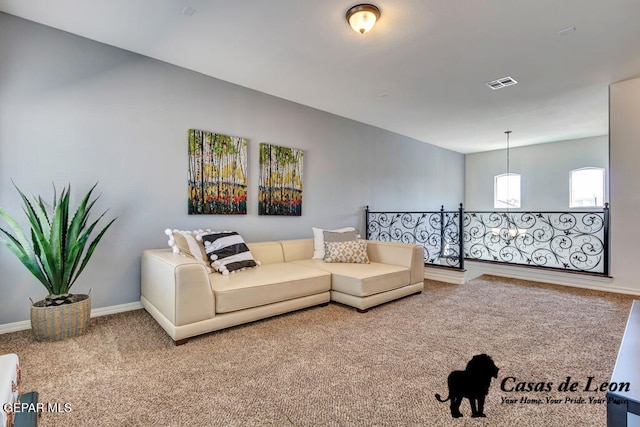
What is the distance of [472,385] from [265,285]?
5.87 ft

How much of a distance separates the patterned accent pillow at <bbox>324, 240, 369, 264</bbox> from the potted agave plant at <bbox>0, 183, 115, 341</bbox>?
2.48 metres

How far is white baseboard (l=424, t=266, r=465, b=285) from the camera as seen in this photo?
4383 millimetres

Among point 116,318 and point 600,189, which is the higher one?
point 600,189

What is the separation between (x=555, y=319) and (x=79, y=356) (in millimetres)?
4085

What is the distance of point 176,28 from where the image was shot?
2771 millimetres

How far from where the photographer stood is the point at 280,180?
4.38 metres

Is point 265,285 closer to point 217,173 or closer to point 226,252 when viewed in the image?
point 226,252

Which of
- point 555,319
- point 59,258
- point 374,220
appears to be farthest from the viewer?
point 374,220

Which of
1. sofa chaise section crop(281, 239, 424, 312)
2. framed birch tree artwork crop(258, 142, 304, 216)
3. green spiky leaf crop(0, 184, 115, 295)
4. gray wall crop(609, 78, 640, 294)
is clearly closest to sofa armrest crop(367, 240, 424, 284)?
sofa chaise section crop(281, 239, 424, 312)

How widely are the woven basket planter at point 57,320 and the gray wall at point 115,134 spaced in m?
0.47

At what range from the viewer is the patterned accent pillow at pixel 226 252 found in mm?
3111

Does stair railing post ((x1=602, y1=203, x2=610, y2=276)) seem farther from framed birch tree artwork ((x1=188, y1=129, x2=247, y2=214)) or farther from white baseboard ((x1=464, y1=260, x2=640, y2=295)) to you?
framed birch tree artwork ((x1=188, y1=129, x2=247, y2=214))

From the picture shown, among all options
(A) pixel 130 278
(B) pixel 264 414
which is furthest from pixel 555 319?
(A) pixel 130 278

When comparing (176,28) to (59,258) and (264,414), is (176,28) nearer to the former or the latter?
(59,258)
